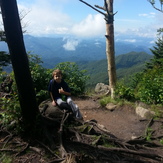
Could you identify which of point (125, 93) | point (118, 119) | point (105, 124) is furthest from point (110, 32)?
point (105, 124)

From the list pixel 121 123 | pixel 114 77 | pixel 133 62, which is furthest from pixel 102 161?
pixel 133 62

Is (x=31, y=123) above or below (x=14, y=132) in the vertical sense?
above

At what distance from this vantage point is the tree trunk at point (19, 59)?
318cm

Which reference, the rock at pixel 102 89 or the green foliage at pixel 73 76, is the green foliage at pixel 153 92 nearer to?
the rock at pixel 102 89

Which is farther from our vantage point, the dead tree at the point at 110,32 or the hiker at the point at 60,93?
the dead tree at the point at 110,32

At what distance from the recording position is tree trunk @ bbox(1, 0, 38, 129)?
3.18 metres

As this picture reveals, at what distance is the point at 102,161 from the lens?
3598 millimetres

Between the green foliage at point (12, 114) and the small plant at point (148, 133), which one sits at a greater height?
the green foliage at point (12, 114)

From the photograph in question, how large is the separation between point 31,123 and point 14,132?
62 cm

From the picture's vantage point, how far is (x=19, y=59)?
3.45 metres

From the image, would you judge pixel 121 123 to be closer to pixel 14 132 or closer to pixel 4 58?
pixel 14 132

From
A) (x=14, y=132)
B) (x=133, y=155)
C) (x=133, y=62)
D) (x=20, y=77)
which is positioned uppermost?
(x=20, y=77)

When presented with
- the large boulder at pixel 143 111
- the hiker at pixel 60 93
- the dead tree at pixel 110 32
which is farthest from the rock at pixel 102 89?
the hiker at pixel 60 93

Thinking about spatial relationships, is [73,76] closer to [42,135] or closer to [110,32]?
[110,32]
